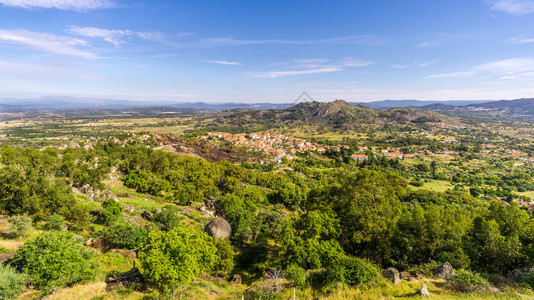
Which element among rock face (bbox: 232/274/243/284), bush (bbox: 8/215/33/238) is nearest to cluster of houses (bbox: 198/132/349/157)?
rock face (bbox: 232/274/243/284)

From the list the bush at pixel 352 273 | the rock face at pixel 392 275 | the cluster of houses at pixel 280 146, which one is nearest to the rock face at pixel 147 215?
the bush at pixel 352 273

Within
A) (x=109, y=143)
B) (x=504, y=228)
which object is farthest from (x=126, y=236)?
(x=109, y=143)

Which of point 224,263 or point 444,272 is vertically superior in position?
point 444,272

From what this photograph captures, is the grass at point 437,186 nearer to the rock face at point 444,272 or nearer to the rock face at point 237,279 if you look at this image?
the rock face at point 444,272

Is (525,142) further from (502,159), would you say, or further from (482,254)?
(482,254)

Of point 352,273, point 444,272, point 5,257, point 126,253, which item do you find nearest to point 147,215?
point 126,253

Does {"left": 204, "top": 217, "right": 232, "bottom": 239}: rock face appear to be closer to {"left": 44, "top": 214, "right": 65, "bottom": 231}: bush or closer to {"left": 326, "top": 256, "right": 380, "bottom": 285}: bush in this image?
{"left": 44, "top": 214, "right": 65, "bottom": 231}: bush

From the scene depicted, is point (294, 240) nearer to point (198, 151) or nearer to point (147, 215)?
point (147, 215)
